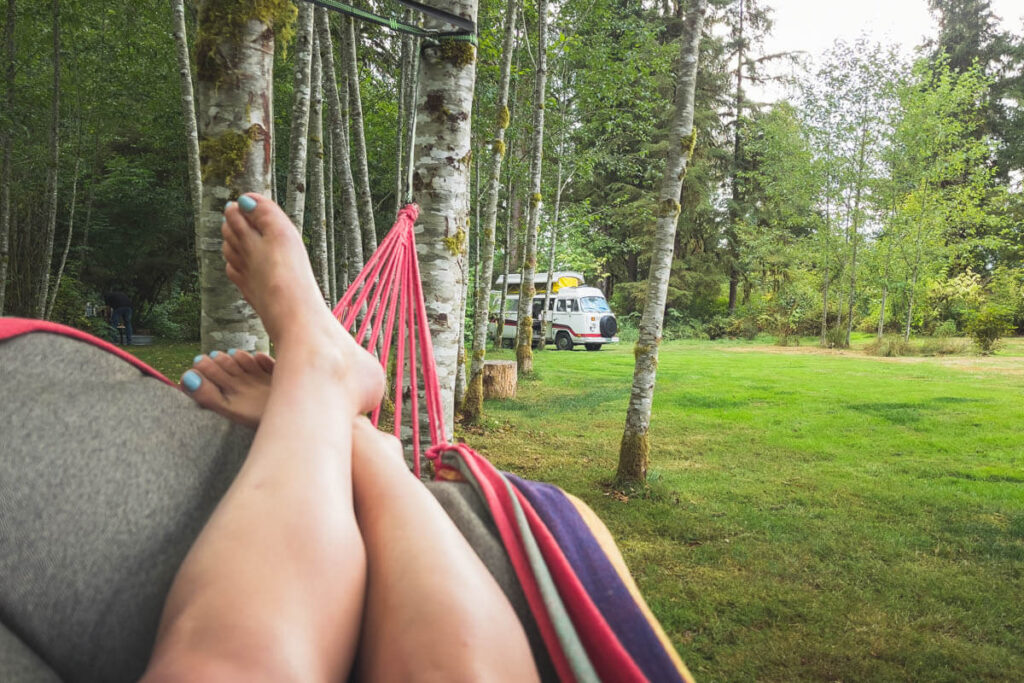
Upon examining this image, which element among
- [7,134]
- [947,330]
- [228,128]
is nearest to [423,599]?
[228,128]

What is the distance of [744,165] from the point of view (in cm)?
1678

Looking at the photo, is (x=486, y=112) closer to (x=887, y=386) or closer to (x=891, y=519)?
(x=887, y=386)

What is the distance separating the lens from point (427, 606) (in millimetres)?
562

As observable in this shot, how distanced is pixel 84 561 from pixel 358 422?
0.37 m

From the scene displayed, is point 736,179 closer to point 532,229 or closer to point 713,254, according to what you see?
point 713,254

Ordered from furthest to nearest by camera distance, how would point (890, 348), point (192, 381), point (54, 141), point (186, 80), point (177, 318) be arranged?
1. point (890, 348)
2. point (177, 318)
3. point (54, 141)
4. point (186, 80)
5. point (192, 381)

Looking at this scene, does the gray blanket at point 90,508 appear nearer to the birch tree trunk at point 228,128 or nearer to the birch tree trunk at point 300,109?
the birch tree trunk at point 228,128

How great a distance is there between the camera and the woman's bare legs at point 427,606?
54cm

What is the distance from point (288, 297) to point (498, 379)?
189 inches

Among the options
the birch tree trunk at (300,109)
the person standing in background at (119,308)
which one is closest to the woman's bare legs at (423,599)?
the birch tree trunk at (300,109)

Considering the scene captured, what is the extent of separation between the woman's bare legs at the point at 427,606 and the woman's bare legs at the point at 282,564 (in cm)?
3

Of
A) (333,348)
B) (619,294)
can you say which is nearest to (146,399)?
(333,348)

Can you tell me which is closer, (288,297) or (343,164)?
(288,297)

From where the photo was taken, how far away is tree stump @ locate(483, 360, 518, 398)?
5770 mm
